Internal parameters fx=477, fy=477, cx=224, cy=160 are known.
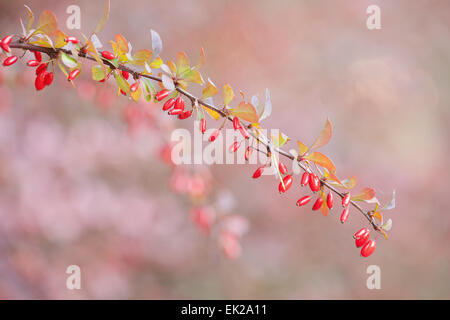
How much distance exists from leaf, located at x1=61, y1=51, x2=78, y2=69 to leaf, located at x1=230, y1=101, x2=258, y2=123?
26cm

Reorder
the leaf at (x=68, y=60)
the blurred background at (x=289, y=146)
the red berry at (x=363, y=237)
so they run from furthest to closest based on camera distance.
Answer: the blurred background at (x=289, y=146)
the red berry at (x=363, y=237)
the leaf at (x=68, y=60)

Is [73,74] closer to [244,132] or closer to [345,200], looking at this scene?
[244,132]

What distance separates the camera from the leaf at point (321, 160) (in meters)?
0.78

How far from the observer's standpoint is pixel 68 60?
74cm

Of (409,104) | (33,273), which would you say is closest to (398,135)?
(409,104)

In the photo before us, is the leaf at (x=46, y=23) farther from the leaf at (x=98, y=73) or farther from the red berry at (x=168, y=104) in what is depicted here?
the red berry at (x=168, y=104)

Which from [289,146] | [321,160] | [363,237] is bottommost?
[363,237]

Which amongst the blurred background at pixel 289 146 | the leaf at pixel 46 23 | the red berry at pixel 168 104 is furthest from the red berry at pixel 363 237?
the blurred background at pixel 289 146

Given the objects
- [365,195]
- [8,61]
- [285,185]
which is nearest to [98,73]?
[8,61]

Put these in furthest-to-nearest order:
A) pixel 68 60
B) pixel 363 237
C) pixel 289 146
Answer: pixel 289 146 → pixel 363 237 → pixel 68 60

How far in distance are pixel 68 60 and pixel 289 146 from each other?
269cm

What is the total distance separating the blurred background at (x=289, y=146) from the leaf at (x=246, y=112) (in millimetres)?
2068

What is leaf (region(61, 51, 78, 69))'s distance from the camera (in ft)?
2.39

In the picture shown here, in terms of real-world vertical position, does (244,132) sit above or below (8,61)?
below
